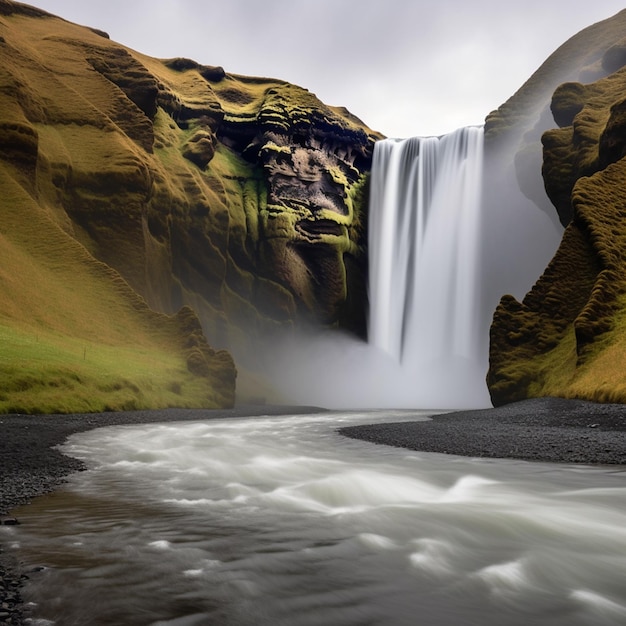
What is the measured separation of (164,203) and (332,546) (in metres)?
40.6

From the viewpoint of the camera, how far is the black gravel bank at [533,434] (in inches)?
388

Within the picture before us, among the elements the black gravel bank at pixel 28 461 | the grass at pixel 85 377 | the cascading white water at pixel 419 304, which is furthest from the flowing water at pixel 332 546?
the cascading white water at pixel 419 304

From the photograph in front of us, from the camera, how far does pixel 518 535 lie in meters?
5.27

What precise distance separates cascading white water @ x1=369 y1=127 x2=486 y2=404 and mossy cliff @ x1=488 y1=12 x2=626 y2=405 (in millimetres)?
20119

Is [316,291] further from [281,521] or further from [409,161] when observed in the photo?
[281,521]

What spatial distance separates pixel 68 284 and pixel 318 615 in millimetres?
27836

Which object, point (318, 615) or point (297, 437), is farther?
point (297, 437)

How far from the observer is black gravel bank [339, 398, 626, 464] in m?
9.86

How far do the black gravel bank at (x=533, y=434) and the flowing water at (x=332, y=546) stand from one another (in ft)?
3.57

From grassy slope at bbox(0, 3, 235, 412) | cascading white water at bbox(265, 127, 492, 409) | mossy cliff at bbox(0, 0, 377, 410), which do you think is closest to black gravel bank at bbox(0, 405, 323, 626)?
grassy slope at bbox(0, 3, 235, 412)

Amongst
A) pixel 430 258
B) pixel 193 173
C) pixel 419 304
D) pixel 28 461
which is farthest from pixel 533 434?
pixel 193 173

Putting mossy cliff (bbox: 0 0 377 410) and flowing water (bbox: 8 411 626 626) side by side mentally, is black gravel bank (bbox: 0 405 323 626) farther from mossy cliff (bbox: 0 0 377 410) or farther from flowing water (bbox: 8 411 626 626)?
mossy cliff (bbox: 0 0 377 410)

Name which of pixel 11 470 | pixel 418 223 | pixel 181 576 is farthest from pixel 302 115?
pixel 181 576

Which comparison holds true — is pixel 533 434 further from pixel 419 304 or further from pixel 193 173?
pixel 193 173
